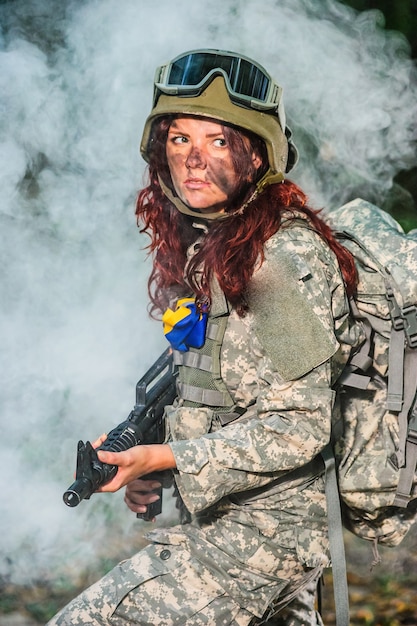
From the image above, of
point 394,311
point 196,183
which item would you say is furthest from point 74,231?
point 394,311

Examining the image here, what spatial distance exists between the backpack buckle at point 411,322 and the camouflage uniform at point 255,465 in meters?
0.17

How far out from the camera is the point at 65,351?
18.4 feet

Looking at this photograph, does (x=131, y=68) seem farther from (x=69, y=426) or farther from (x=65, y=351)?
(x=69, y=426)

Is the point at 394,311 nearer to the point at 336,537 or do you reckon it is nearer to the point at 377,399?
the point at 377,399

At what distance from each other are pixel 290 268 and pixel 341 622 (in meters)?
1.24

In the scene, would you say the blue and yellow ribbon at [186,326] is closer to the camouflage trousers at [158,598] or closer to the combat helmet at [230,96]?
the combat helmet at [230,96]

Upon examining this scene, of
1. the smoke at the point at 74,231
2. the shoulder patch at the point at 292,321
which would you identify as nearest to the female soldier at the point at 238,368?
the shoulder patch at the point at 292,321

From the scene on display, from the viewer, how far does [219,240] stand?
311 centimetres

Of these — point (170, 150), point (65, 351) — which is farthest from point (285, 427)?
point (65, 351)

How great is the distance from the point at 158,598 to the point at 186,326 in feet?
2.89

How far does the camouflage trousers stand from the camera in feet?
10.1

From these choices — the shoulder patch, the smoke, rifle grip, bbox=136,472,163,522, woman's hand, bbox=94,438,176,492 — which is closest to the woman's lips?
the shoulder patch

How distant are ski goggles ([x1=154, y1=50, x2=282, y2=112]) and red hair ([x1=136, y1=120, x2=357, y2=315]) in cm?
16

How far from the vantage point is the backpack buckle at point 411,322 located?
3170mm
